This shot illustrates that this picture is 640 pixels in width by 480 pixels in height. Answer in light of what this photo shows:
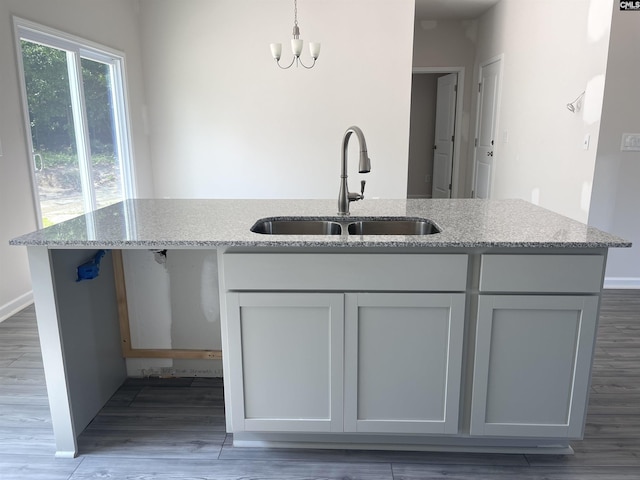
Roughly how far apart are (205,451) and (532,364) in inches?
51.2

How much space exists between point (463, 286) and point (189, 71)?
448cm

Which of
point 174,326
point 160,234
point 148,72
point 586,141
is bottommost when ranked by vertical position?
point 174,326

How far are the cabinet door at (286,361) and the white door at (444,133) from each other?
5.57m

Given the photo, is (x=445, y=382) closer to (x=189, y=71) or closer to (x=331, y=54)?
(x=331, y=54)

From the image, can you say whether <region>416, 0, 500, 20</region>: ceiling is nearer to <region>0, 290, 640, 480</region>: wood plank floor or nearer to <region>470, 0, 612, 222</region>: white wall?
<region>470, 0, 612, 222</region>: white wall

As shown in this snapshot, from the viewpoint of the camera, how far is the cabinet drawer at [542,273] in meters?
1.60

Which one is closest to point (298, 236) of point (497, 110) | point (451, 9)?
point (497, 110)

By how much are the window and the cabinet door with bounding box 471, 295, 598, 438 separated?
3.45 metres

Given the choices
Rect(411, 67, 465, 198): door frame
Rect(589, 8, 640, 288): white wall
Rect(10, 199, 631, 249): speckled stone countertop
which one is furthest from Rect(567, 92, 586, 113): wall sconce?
Rect(411, 67, 465, 198): door frame

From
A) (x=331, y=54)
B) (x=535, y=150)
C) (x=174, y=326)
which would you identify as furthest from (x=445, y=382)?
(x=331, y=54)

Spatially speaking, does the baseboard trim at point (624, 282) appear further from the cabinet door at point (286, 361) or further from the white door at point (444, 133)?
the white door at point (444, 133)

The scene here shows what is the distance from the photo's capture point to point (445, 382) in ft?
5.71

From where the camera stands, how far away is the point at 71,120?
4020mm

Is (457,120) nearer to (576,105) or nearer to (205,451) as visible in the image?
(576,105)
